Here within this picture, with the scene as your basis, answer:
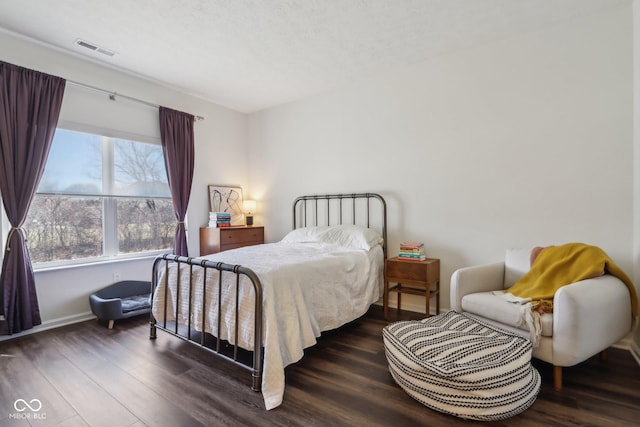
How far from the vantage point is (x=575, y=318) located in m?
1.70

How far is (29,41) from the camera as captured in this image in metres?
2.74

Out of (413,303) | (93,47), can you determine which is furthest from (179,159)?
(413,303)

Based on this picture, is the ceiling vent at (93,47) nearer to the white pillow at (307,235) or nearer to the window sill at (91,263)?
the window sill at (91,263)

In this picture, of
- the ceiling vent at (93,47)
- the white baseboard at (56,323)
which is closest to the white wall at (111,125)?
the white baseboard at (56,323)

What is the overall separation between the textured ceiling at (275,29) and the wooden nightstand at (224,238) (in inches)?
75.1

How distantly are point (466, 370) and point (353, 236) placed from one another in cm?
186

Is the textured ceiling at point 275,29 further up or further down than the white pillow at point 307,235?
further up

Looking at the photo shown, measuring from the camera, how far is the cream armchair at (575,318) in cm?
171

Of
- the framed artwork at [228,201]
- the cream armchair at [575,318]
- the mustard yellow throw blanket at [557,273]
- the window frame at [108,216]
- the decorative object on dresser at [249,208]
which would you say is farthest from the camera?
the decorative object on dresser at [249,208]

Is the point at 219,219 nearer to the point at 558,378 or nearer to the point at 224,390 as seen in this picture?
the point at 224,390

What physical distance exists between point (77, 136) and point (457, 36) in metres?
3.82

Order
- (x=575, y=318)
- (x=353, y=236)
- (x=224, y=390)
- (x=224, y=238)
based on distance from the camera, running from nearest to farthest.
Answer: (x=575, y=318) → (x=224, y=390) → (x=353, y=236) → (x=224, y=238)

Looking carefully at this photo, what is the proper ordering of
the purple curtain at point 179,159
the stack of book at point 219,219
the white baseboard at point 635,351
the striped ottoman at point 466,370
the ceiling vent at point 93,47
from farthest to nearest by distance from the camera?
the stack of book at point 219,219 → the purple curtain at point 179,159 → the ceiling vent at point 93,47 → the white baseboard at point 635,351 → the striped ottoman at point 466,370

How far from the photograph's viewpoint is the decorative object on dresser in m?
4.52
